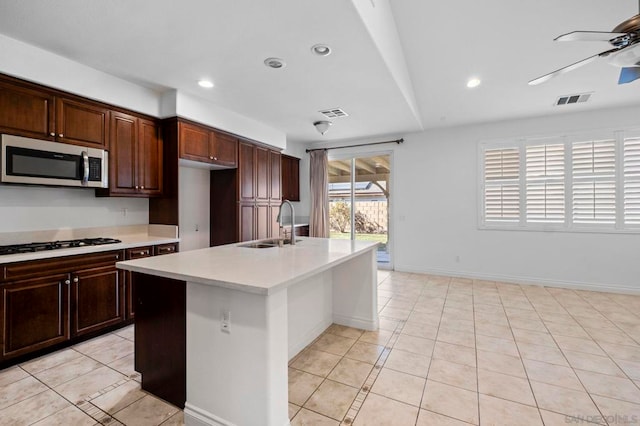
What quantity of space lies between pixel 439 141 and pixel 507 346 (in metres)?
3.62

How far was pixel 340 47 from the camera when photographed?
2.39 meters

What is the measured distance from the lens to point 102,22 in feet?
6.98

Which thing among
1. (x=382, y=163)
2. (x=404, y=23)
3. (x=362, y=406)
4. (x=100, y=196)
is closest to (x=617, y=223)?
(x=382, y=163)

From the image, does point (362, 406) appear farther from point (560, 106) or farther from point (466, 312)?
point (560, 106)

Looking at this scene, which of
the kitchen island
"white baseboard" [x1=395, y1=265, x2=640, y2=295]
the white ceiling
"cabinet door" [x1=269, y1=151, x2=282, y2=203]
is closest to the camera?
the kitchen island

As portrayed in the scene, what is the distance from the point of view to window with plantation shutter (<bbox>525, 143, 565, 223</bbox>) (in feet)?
14.7

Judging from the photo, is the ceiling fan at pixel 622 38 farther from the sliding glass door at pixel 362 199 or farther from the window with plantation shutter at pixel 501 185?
the sliding glass door at pixel 362 199

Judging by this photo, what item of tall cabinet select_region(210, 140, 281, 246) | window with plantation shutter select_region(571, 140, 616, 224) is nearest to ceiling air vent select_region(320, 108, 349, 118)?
tall cabinet select_region(210, 140, 281, 246)

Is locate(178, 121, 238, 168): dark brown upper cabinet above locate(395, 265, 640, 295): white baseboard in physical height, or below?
above

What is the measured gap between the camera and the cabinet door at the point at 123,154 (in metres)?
3.09

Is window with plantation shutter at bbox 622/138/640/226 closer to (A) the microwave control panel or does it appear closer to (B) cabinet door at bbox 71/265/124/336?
(B) cabinet door at bbox 71/265/124/336

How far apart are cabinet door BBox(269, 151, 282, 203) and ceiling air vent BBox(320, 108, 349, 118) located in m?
1.27

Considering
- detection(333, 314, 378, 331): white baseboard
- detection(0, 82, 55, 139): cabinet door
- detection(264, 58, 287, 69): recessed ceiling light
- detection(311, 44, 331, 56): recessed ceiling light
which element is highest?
detection(264, 58, 287, 69): recessed ceiling light

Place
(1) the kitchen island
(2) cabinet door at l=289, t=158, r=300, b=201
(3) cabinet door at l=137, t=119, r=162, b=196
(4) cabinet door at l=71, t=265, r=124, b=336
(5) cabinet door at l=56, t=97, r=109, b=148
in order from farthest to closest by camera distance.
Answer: (2) cabinet door at l=289, t=158, r=300, b=201, (3) cabinet door at l=137, t=119, r=162, b=196, (5) cabinet door at l=56, t=97, r=109, b=148, (4) cabinet door at l=71, t=265, r=124, b=336, (1) the kitchen island
